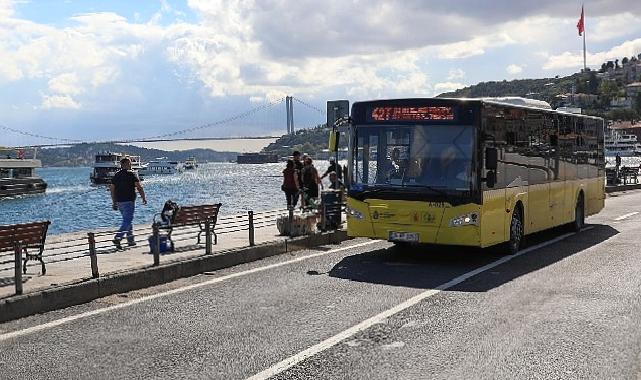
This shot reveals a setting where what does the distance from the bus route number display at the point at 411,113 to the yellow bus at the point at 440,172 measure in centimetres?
2

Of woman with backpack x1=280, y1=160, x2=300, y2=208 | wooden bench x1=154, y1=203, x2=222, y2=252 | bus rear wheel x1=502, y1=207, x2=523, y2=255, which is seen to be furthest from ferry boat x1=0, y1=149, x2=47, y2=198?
bus rear wheel x1=502, y1=207, x2=523, y2=255

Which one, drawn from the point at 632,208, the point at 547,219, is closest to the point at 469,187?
the point at 547,219

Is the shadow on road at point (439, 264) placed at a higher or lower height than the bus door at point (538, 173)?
lower

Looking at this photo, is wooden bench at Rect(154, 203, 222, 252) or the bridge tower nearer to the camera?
wooden bench at Rect(154, 203, 222, 252)

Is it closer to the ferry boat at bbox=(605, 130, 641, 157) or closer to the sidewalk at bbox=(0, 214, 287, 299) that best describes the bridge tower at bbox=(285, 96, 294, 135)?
the ferry boat at bbox=(605, 130, 641, 157)

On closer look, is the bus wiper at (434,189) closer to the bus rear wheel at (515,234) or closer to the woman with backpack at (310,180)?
the bus rear wheel at (515,234)

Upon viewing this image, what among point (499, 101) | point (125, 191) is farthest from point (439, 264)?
point (125, 191)

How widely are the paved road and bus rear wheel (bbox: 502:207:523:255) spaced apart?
114 cm

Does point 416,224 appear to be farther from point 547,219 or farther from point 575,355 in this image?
point 575,355

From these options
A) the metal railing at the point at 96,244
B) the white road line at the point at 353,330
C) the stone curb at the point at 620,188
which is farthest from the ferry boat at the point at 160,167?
the white road line at the point at 353,330

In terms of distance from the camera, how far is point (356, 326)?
8148 mm

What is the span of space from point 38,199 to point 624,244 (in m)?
75.2

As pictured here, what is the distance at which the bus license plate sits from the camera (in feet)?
42.4

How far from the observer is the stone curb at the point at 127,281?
30.1 ft
